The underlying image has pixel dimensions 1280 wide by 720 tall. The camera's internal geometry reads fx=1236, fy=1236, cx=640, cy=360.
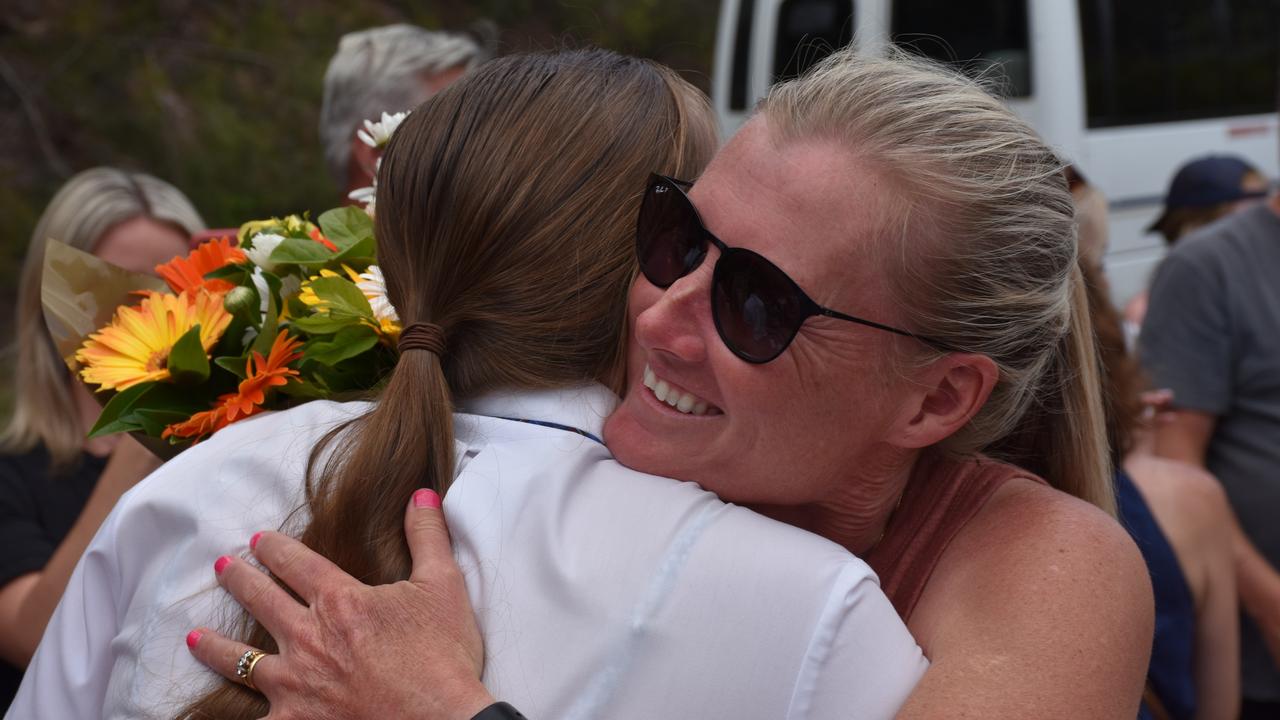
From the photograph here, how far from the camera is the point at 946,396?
5.58ft

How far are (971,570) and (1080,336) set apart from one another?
1.41 ft

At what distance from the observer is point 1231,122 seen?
25.7 ft

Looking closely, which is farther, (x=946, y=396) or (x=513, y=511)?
(x=946, y=396)

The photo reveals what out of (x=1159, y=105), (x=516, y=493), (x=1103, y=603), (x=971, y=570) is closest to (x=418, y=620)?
(x=516, y=493)

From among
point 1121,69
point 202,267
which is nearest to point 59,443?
point 202,267

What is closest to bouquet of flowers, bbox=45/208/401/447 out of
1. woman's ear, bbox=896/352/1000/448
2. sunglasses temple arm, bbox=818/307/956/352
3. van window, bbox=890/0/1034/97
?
sunglasses temple arm, bbox=818/307/956/352

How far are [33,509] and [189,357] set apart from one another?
1.47 metres

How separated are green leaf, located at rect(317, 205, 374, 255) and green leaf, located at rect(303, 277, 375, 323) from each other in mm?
165

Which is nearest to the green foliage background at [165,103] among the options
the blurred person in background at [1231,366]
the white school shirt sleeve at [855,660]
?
the blurred person in background at [1231,366]

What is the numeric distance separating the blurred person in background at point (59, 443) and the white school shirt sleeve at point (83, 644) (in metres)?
0.66

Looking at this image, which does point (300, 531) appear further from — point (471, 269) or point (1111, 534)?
point (1111, 534)

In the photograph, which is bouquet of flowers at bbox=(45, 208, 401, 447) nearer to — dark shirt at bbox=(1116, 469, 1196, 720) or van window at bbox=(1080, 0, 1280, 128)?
dark shirt at bbox=(1116, 469, 1196, 720)

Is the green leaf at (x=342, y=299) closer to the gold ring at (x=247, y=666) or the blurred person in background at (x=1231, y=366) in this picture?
the gold ring at (x=247, y=666)

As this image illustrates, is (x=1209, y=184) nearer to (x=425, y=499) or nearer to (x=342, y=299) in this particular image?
(x=342, y=299)
